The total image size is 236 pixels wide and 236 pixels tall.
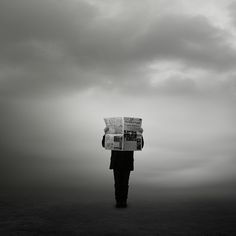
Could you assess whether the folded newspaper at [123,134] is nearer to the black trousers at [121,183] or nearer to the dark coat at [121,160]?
the dark coat at [121,160]

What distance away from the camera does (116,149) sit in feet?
24.1

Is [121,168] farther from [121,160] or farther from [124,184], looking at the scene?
[124,184]

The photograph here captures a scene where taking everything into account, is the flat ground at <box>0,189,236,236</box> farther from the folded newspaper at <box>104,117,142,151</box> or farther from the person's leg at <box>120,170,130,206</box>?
the folded newspaper at <box>104,117,142,151</box>

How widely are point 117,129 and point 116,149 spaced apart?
354mm

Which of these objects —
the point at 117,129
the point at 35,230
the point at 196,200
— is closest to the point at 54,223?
the point at 35,230

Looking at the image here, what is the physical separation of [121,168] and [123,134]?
67 cm

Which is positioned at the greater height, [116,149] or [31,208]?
[116,149]

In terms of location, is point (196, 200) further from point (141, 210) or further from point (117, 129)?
point (117, 129)

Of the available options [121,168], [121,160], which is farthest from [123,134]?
[121,168]

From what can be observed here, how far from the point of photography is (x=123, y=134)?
730 centimetres

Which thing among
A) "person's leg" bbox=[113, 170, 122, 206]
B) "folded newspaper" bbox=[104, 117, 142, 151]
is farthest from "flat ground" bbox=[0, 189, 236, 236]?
"folded newspaper" bbox=[104, 117, 142, 151]

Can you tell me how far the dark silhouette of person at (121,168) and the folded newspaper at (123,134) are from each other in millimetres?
153

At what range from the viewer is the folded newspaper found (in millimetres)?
7324

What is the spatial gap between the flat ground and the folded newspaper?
3.73 ft
